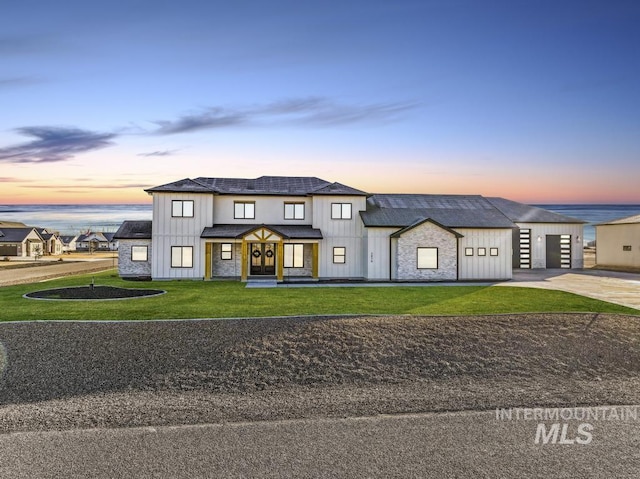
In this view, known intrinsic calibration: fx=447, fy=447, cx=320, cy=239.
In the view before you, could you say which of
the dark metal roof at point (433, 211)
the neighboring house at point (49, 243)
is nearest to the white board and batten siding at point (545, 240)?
the dark metal roof at point (433, 211)

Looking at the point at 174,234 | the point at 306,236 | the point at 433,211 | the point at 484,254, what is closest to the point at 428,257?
the point at 484,254

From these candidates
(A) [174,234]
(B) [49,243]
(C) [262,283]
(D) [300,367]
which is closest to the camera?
(D) [300,367]

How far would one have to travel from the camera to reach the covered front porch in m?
A: 23.5

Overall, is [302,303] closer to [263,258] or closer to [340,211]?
[263,258]

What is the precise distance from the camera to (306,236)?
932 inches

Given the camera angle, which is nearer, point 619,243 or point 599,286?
point 599,286

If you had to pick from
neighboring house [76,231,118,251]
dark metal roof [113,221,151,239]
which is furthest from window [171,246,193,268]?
neighboring house [76,231,118,251]

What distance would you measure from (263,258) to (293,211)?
3180 mm

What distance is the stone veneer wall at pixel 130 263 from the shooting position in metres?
25.0

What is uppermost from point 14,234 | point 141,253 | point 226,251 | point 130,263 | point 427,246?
point 14,234

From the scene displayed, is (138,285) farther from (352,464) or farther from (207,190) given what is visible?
(352,464)

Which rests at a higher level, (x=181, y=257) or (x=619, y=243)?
(x=619, y=243)

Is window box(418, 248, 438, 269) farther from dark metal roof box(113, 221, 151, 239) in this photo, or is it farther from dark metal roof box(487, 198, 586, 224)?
dark metal roof box(113, 221, 151, 239)

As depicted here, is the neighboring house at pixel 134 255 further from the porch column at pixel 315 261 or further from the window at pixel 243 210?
the porch column at pixel 315 261
